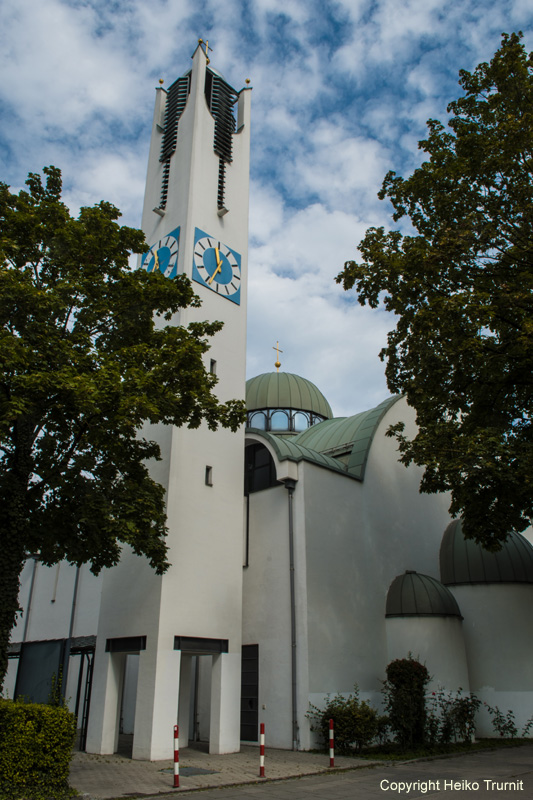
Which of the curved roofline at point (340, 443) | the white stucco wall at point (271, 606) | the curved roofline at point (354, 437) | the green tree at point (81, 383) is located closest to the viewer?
the green tree at point (81, 383)

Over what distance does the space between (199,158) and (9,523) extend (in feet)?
44.7

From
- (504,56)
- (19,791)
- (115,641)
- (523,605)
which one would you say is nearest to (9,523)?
(19,791)

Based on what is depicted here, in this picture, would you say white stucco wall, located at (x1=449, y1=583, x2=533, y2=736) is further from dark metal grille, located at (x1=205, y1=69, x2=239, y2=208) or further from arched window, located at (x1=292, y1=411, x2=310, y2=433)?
dark metal grille, located at (x1=205, y1=69, x2=239, y2=208)

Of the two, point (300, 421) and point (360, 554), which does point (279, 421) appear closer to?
point (300, 421)

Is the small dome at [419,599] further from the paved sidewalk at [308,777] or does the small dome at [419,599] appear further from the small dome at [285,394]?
the small dome at [285,394]

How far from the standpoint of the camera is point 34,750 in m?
8.69

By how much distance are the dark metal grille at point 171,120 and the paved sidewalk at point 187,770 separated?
51.2 ft

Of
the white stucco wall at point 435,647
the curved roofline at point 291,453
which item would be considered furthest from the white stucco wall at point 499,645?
the curved roofline at point 291,453

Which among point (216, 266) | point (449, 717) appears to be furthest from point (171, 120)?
point (449, 717)

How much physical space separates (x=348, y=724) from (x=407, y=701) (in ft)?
5.16

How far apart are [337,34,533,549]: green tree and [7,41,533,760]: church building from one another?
201 inches

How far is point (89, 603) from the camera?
59.5 ft

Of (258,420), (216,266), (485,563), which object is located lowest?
(485,563)

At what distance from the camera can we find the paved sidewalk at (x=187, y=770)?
10233 millimetres
